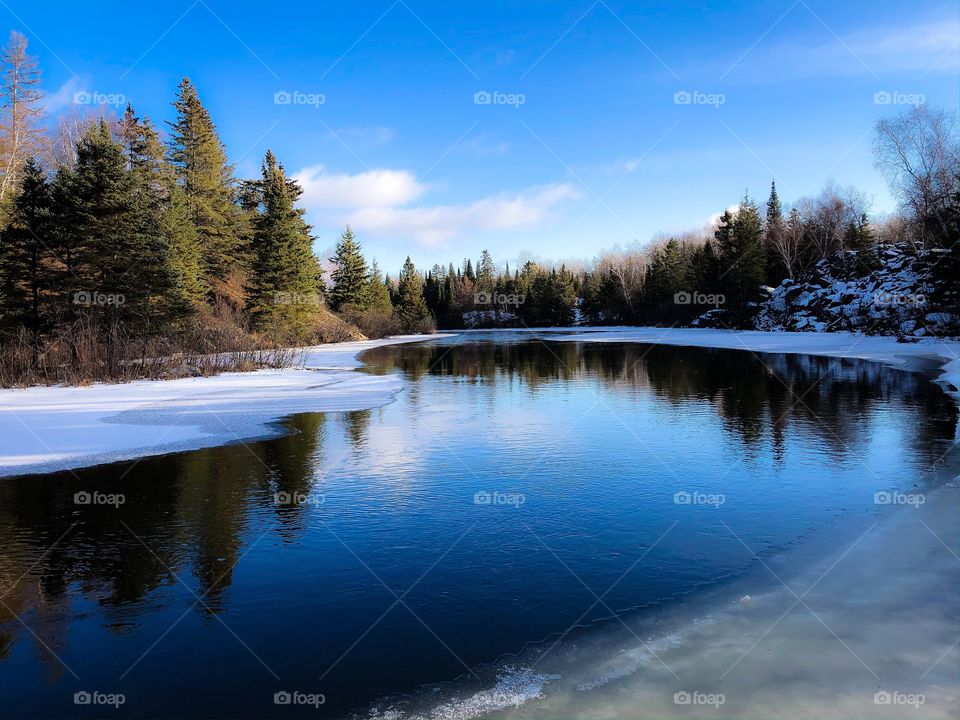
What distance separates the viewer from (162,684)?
15.8ft

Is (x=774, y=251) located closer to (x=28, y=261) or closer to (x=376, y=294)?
(x=376, y=294)

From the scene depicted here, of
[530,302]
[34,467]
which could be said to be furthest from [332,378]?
[530,302]

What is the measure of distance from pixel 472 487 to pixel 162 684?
5.77 metres

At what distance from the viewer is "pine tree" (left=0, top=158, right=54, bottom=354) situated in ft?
80.6
